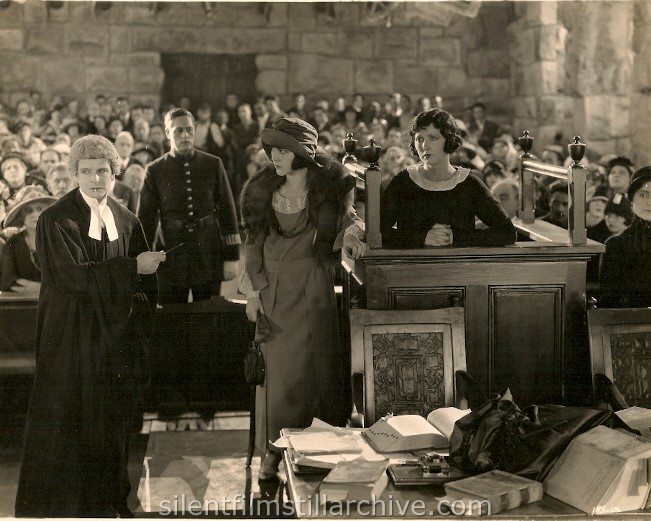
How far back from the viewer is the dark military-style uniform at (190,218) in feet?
19.3

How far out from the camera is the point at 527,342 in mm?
4000

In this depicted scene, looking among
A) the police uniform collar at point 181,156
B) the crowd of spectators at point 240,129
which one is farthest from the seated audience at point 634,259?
the crowd of spectators at point 240,129

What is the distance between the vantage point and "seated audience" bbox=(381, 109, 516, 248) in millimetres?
3982

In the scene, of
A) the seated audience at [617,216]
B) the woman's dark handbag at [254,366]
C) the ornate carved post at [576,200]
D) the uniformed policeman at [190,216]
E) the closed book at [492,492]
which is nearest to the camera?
the closed book at [492,492]

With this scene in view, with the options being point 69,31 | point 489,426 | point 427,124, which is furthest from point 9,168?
point 69,31

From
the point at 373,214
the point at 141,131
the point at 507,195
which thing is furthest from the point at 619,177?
the point at 141,131

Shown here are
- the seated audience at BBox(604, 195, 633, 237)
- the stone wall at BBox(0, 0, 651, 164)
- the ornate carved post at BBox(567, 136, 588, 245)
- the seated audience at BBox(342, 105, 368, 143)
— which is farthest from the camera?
the stone wall at BBox(0, 0, 651, 164)

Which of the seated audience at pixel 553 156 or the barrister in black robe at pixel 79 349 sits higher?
the seated audience at pixel 553 156

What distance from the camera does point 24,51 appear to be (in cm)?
1366

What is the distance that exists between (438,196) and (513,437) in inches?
67.7

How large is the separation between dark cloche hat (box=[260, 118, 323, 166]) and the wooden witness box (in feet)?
0.96

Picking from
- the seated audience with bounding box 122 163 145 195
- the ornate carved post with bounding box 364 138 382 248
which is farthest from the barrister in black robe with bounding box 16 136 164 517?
the seated audience with bounding box 122 163 145 195

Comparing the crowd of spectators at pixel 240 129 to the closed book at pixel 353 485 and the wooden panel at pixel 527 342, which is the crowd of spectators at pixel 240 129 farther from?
the closed book at pixel 353 485

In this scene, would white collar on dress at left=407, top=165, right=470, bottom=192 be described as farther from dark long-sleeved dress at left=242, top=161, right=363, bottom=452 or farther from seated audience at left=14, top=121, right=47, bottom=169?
seated audience at left=14, top=121, right=47, bottom=169
